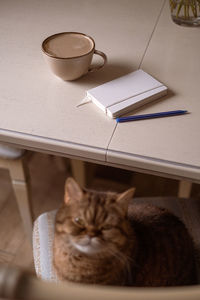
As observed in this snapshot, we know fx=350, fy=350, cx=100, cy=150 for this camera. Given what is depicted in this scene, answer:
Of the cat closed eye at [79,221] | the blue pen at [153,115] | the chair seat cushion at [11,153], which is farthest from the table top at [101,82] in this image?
the chair seat cushion at [11,153]

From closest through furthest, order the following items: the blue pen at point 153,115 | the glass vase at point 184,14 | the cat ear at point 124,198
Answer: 1. the cat ear at point 124,198
2. the blue pen at point 153,115
3. the glass vase at point 184,14

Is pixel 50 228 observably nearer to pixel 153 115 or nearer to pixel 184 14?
pixel 153 115

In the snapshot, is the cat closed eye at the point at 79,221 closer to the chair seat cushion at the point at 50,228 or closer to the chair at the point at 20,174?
the chair seat cushion at the point at 50,228

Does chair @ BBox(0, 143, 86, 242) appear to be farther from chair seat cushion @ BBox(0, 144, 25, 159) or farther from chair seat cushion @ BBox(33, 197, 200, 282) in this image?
chair seat cushion @ BBox(33, 197, 200, 282)

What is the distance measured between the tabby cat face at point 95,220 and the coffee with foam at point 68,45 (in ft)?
1.18

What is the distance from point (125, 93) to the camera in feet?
2.81

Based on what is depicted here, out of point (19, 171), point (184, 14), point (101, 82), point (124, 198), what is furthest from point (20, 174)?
point (184, 14)

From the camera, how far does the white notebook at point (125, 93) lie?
821mm

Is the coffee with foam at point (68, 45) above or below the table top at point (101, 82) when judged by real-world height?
above

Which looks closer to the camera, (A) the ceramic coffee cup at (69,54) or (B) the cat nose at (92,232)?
(B) the cat nose at (92,232)

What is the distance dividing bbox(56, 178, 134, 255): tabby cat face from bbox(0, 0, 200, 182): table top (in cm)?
8

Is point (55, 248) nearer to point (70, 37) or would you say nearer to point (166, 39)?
point (70, 37)

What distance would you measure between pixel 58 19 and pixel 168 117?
588 mm

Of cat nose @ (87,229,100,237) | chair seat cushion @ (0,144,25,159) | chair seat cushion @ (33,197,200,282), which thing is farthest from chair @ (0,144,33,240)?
cat nose @ (87,229,100,237)
